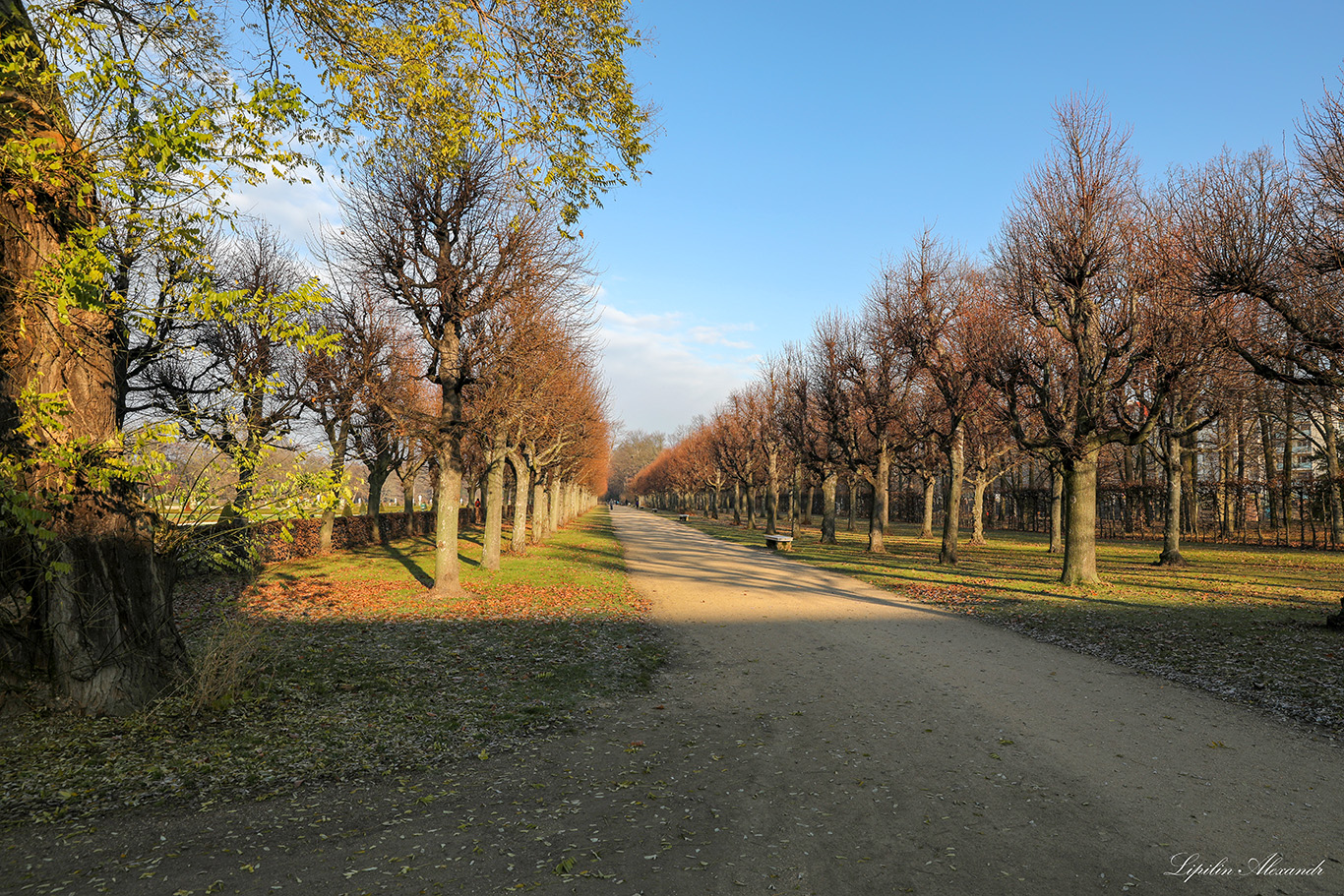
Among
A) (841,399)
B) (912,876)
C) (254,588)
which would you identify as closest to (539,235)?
(254,588)

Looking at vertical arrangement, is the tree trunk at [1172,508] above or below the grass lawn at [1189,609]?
above

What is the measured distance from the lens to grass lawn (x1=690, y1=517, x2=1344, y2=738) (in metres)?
7.25

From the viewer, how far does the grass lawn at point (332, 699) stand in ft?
15.2

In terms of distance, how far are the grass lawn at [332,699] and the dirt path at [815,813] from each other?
18.4 inches

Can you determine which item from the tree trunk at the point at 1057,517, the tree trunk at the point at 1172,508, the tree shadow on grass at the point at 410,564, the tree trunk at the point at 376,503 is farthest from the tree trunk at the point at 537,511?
the tree trunk at the point at 1172,508

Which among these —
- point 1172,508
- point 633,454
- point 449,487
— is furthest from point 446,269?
point 633,454

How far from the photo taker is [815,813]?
4.25 metres

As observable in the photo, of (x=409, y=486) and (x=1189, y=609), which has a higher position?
(x=409, y=486)

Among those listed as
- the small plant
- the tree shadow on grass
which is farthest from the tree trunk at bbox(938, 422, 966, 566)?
the small plant

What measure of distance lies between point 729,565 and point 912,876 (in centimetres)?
1675

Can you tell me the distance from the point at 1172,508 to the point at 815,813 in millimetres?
20968

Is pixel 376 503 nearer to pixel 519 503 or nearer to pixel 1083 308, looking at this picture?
pixel 519 503

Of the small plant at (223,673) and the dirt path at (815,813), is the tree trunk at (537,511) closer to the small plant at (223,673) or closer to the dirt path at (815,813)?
the small plant at (223,673)

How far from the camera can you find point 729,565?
20.2 meters
